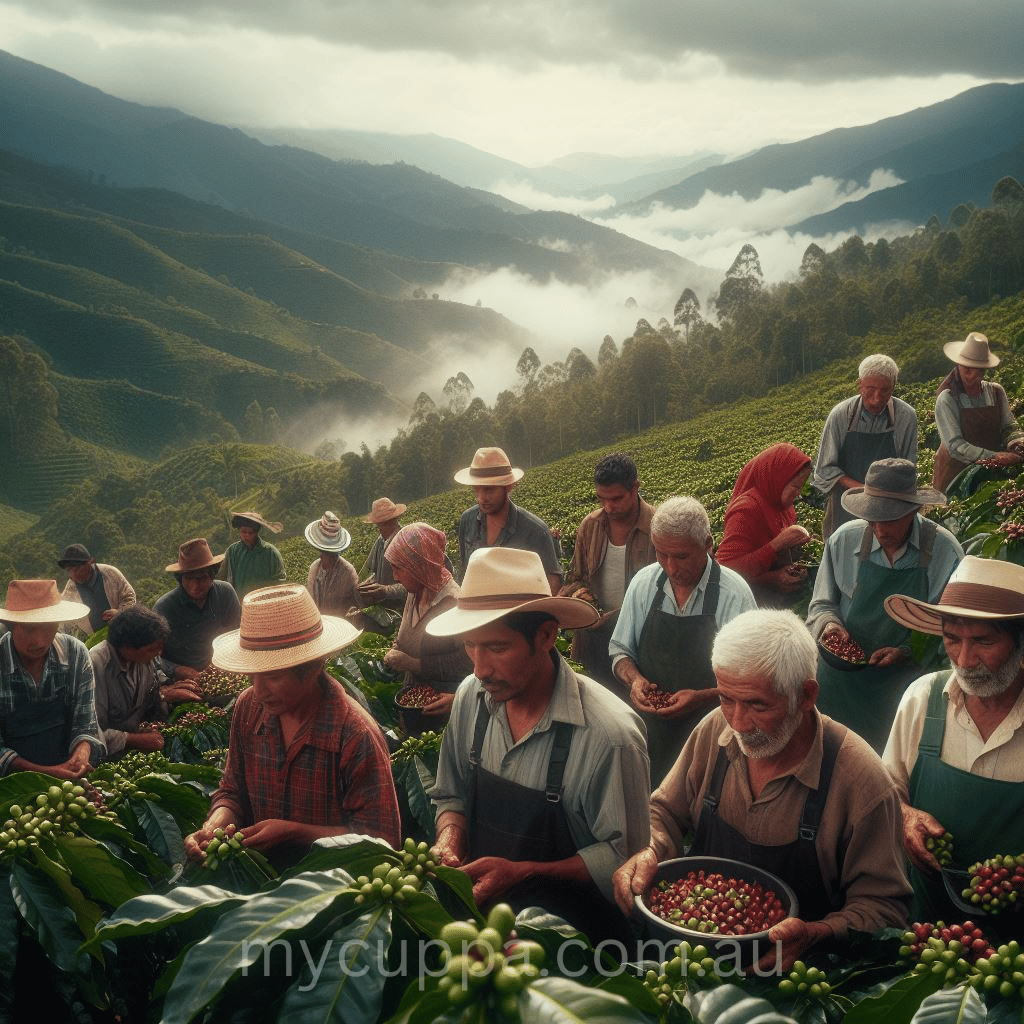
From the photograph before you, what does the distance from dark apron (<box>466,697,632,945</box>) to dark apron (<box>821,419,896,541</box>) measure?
3647 mm

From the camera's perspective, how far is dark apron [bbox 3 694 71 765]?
4352 millimetres

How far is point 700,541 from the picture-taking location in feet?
12.6

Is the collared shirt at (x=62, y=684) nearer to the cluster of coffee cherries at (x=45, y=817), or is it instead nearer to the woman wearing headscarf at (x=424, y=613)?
the woman wearing headscarf at (x=424, y=613)

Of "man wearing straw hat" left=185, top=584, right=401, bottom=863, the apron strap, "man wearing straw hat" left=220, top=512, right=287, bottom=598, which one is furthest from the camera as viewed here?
"man wearing straw hat" left=220, top=512, right=287, bottom=598

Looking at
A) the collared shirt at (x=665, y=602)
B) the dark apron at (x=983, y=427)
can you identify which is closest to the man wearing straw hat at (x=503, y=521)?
the collared shirt at (x=665, y=602)

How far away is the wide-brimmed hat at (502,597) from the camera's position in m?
2.79

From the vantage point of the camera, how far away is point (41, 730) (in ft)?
14.4

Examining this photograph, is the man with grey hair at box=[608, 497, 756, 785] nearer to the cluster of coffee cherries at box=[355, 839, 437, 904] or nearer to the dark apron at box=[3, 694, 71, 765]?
the cluster of coffee cherries at box=[355, 839, 437, 904]

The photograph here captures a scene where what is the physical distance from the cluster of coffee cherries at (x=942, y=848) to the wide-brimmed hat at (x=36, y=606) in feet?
12.2

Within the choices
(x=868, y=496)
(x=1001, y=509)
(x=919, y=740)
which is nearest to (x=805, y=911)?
(x=919, y=740)

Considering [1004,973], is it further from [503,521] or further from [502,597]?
[503,521]

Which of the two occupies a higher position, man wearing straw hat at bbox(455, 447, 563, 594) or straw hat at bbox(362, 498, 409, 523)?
man wearing straw hat at bbox(455, 447, 563, 594)

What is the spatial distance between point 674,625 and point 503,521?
6.48 ft

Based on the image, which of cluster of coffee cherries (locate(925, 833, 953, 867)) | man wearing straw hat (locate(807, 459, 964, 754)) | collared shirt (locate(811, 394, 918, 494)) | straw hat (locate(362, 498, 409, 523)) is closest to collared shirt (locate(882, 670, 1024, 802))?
cluster of coffee cherries (locate(925, 833, 953, 867))
